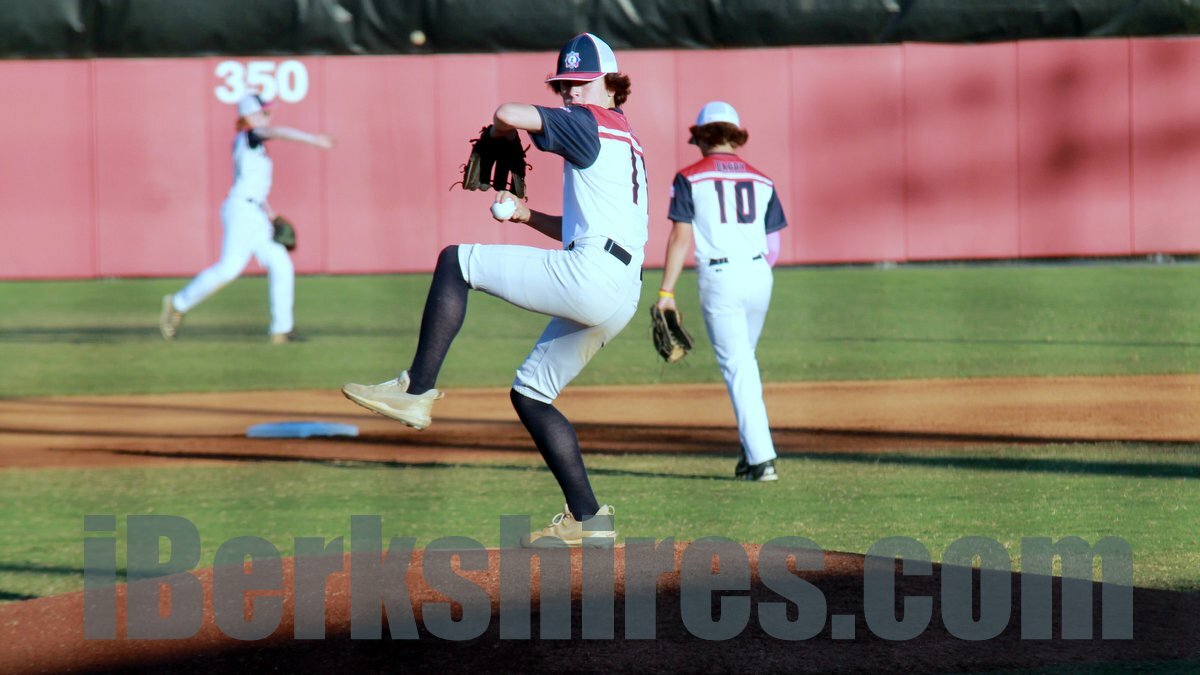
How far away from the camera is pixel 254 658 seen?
4.02m

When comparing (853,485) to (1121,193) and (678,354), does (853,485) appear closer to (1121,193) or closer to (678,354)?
(678,354)

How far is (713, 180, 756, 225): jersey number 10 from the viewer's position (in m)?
7.02

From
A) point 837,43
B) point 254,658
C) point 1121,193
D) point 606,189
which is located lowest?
point 254,658

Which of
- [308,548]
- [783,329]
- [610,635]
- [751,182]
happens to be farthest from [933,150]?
[610,635]

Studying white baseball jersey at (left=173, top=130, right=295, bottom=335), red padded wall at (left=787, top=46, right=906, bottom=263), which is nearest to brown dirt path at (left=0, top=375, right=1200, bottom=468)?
white baseball jersey at (left=173, top=130, right=295, bottom=335)

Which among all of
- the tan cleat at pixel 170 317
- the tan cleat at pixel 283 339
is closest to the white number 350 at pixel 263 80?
the tan cleat at pixel 283 339

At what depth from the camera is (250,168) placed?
12.7 m

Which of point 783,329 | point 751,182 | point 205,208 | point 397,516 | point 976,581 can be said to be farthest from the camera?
point 205,208

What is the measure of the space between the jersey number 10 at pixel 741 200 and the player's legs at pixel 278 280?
6.35 m

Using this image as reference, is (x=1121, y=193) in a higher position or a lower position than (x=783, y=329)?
higher

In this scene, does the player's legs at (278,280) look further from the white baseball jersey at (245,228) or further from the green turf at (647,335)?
the green turf at (647,335)

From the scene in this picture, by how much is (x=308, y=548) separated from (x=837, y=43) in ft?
52.2

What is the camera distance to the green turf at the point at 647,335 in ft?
38.4

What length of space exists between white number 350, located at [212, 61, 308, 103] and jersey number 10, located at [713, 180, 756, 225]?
561 inches
